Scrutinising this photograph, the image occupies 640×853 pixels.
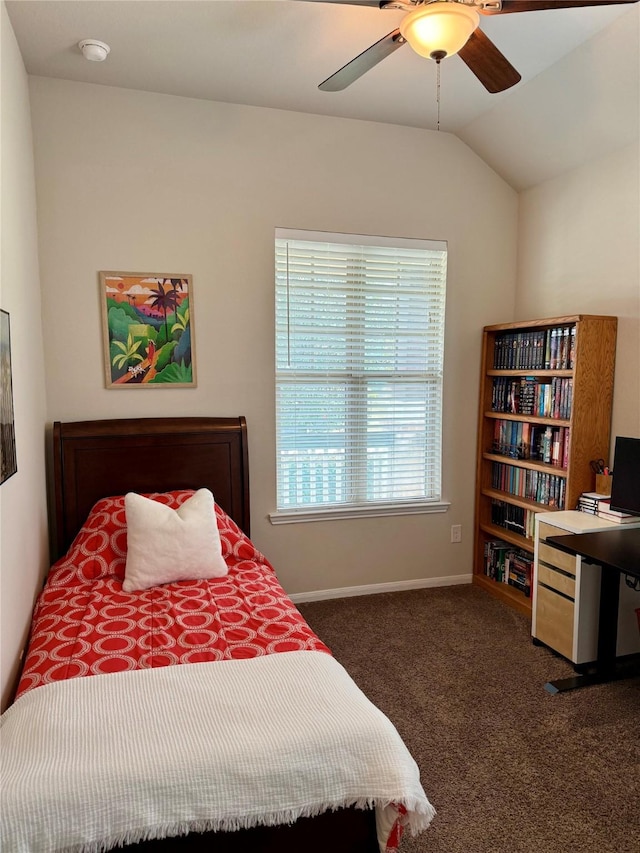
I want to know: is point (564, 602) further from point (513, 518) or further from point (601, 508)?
point (513, 518)

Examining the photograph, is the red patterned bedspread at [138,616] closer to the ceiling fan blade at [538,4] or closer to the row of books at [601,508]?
the row of books at [601,508]

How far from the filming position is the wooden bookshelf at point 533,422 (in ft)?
9.92

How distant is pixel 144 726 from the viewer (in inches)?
58.6

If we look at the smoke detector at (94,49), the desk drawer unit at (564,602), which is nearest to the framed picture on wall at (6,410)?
the smoke detector at (94,49)

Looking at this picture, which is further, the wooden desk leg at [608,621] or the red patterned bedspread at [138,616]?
the wooden desk leg at [608,621]

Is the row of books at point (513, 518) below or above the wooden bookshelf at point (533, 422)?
below

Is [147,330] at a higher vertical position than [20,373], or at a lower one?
higher

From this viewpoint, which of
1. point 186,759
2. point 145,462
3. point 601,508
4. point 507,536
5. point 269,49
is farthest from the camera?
point 507,536

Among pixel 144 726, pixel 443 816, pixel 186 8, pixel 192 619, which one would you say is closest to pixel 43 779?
pixel 144 726

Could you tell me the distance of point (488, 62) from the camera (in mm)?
1978

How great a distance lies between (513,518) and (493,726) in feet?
5.18

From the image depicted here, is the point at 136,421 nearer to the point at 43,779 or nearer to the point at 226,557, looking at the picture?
the point at 226,557

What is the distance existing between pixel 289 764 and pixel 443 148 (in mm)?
3585

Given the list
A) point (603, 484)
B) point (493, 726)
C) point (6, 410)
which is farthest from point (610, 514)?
point (6, 410)
